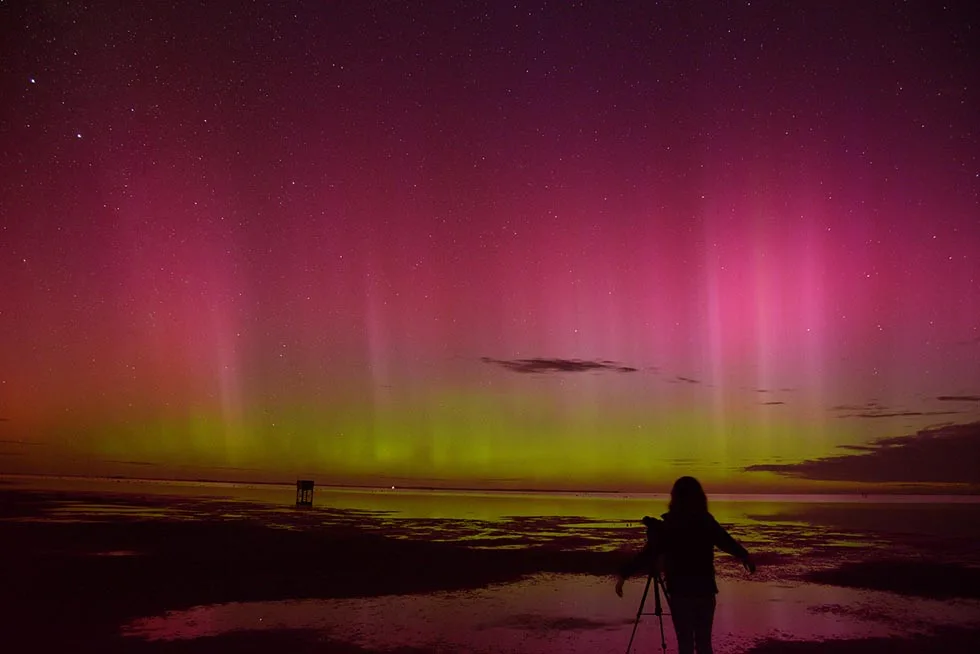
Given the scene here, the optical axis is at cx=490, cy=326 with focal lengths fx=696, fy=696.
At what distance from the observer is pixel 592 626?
11.3 meters

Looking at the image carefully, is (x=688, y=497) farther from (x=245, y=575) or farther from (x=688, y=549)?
(x=245, y=575)

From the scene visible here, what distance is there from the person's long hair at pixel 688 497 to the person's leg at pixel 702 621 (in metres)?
0.80

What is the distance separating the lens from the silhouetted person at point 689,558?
254 inches

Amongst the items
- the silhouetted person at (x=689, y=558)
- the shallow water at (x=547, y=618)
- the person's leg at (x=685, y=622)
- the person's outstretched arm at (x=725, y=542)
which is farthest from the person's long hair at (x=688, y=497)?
the shallow water at (x=547, y=618)

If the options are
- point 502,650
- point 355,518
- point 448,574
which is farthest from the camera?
point 355,518

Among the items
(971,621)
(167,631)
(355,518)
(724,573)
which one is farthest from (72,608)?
(355,518)

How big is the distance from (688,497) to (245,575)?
12597 millimetres

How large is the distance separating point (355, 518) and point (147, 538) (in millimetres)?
11839

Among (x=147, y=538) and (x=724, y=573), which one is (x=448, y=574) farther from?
(x=147, y=538)

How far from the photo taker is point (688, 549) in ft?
21.4

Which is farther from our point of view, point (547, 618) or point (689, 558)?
point (547, 618)

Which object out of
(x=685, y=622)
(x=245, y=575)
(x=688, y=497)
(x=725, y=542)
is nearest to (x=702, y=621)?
(x=685, y=622)

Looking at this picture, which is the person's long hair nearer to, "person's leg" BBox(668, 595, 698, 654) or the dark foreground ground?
"person's leg" BBox(668, 595, 698, 654)

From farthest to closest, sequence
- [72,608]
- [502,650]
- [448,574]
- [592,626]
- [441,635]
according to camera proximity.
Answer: [448,574]
[72,608]
[592,626]
[441,635]
[502,650]
